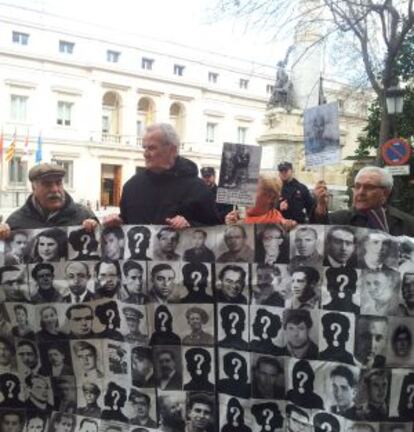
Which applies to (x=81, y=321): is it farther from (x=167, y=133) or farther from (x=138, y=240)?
(x=167, y=133)

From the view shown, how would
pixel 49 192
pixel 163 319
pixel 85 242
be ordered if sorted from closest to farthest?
pixel 163 319, pixel 85 242, pixel 49 192

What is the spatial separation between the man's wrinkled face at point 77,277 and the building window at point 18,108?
4908cm

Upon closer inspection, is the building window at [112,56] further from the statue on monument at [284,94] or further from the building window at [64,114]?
the statue on monument at [284,94]

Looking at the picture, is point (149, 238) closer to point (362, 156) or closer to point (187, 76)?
point (362, 156)

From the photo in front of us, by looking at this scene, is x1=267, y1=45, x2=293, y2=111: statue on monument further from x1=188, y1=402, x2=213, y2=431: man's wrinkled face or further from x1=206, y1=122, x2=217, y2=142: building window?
x1=206, y1=122, x2=217, y2=142: building window

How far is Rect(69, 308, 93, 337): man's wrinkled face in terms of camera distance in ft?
11.9

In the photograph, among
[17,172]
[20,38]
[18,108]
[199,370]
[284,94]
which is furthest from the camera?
[20,38]

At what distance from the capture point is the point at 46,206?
4.06m

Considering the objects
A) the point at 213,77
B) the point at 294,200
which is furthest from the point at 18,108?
the point at 294,200

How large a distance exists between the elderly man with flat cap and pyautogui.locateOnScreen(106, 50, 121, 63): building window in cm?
5436

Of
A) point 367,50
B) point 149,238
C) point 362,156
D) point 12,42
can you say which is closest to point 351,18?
point 367,50

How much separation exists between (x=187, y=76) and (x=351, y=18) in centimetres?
4613

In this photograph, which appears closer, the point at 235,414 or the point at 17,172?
the point at 235,414

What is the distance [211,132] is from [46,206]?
58.4 m
